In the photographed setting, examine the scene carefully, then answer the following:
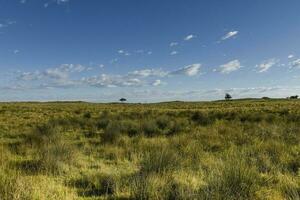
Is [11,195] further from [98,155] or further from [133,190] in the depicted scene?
[98,155]

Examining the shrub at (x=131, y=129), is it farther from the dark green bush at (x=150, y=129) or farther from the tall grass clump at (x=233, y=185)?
the tall grass clump at (x=233, y=185)

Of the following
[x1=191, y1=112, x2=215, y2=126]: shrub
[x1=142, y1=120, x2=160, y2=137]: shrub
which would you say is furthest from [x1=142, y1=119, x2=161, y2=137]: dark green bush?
[x1=191, y1=112, x2=215, y2=126]: shrub

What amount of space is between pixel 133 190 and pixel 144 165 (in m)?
1.58

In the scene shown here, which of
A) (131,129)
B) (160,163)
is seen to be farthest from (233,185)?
(131,129)

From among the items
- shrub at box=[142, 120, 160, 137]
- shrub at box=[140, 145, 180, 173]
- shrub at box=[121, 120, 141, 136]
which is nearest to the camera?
shrub at box=[140, 145, 180, 173]

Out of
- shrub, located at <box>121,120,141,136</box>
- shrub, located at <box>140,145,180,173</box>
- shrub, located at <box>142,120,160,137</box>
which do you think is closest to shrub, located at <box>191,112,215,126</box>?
shrub, located at <box>142,120,160,137</box>

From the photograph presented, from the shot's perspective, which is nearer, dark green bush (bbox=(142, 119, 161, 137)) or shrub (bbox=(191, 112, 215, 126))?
dark green bush (bbox=(142, 119, 161, 137))

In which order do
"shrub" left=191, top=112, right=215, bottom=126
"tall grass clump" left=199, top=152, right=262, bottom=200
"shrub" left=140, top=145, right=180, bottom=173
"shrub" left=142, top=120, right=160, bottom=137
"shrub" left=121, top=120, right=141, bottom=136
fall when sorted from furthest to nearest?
1. "shrub" left=191, top=112, right=215, bottom=126
2. "shrub" left=121, top=120, right=141, bottom=136
3. "shrub" left=142, top=120, right=160, bottom=137
4. "shrub" left=140, top=145, right=180, bottom=173
5. "tall grass clump" left=199, top=152, right=262, bottom=200

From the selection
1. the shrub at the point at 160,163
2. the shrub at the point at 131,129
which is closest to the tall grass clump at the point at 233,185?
the shrub at the point at 160,163

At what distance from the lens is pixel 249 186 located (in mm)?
5816

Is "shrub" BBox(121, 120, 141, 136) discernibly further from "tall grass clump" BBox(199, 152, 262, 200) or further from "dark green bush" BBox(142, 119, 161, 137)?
"tall grass clump" BBox(199, 152, 262, 200)

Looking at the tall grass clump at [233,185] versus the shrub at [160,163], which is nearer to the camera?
the tall grass clump at [233,185]

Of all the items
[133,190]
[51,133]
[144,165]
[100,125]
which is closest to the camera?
[133,190]

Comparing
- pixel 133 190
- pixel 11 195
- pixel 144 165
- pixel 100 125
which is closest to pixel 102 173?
pixel 144 165
